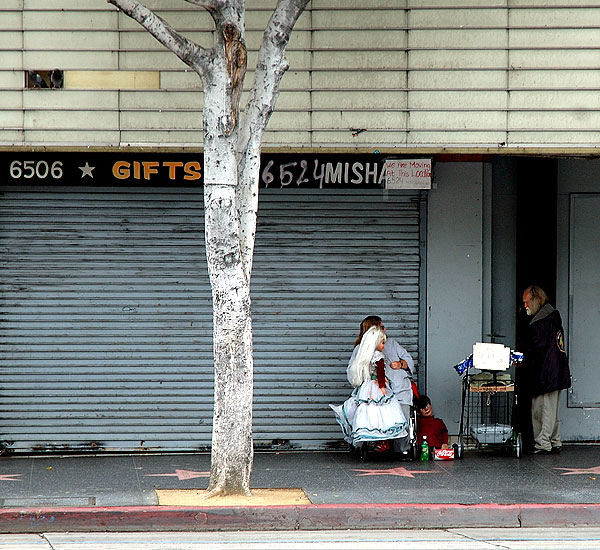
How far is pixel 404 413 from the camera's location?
472 inches

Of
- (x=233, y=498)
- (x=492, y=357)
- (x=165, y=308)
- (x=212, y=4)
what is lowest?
(x=233, y=498)

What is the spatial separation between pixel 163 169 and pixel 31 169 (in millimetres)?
1535

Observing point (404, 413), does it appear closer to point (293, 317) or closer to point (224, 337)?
point (293, 317)

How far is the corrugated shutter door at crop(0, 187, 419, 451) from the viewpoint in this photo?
494 inches

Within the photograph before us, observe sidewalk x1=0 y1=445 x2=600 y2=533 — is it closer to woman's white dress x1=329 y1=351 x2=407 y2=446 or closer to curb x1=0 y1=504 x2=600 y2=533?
curb x1=0 y1=504 x2=600 y2=533

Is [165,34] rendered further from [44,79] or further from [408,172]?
[408,172]

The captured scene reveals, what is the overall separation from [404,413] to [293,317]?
183 centimetres

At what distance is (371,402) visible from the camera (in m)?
11.7

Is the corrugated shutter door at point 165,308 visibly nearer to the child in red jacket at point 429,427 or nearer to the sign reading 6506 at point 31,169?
the sign reading 6506 at point 31,169

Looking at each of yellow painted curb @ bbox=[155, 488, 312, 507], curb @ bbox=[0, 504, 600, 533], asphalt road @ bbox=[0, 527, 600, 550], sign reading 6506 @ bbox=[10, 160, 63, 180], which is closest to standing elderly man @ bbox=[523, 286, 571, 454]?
curb @ bbox=[0, 504, 600, 533]

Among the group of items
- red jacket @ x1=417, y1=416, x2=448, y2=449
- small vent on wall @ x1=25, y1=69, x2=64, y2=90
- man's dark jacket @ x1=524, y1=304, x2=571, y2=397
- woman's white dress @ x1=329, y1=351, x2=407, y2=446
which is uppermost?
small vent on wall @ x1=25, y1=69, x2=64, y2=90

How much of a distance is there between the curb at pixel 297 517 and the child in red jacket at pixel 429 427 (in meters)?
2.68

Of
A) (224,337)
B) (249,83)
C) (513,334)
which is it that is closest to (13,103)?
(249,83)

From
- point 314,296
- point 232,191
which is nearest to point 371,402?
point 314,296
